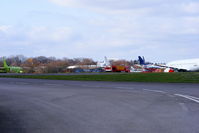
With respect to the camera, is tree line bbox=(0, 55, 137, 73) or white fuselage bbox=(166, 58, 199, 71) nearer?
white fuselage bbox=(166, 58, 199, 71)

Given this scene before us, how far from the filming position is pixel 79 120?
859 centimetres

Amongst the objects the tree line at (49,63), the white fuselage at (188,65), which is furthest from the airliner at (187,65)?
the tree line at (49,63)

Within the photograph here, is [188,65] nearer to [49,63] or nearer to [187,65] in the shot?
[187,65]

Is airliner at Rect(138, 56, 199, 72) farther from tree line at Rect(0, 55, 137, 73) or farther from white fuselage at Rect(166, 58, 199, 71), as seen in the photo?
tree line at Rect(0, 55, 137, 73)

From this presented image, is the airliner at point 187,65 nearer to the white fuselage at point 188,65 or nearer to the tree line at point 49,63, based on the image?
the white fuselage at point 188,65

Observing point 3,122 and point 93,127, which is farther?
point 3,122

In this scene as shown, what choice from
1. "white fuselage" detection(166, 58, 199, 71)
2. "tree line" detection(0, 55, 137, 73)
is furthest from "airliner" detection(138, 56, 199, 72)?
"tree line" detection(0, 55, 137, 73)

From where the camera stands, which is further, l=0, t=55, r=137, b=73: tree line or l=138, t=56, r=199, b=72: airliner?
l=0, t=55, r=137, b=73: tree line

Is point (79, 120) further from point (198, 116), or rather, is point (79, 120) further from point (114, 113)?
point (198, 116)

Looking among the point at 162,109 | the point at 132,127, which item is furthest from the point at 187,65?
the point at 132,127

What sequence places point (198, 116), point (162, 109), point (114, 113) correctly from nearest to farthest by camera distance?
point (198, 116)
point (114, 113)
point (162, 109)

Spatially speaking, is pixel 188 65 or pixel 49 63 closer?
pixel 188 65

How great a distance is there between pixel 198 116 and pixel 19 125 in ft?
16.6

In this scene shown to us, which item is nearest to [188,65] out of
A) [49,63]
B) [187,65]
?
[187,65]
